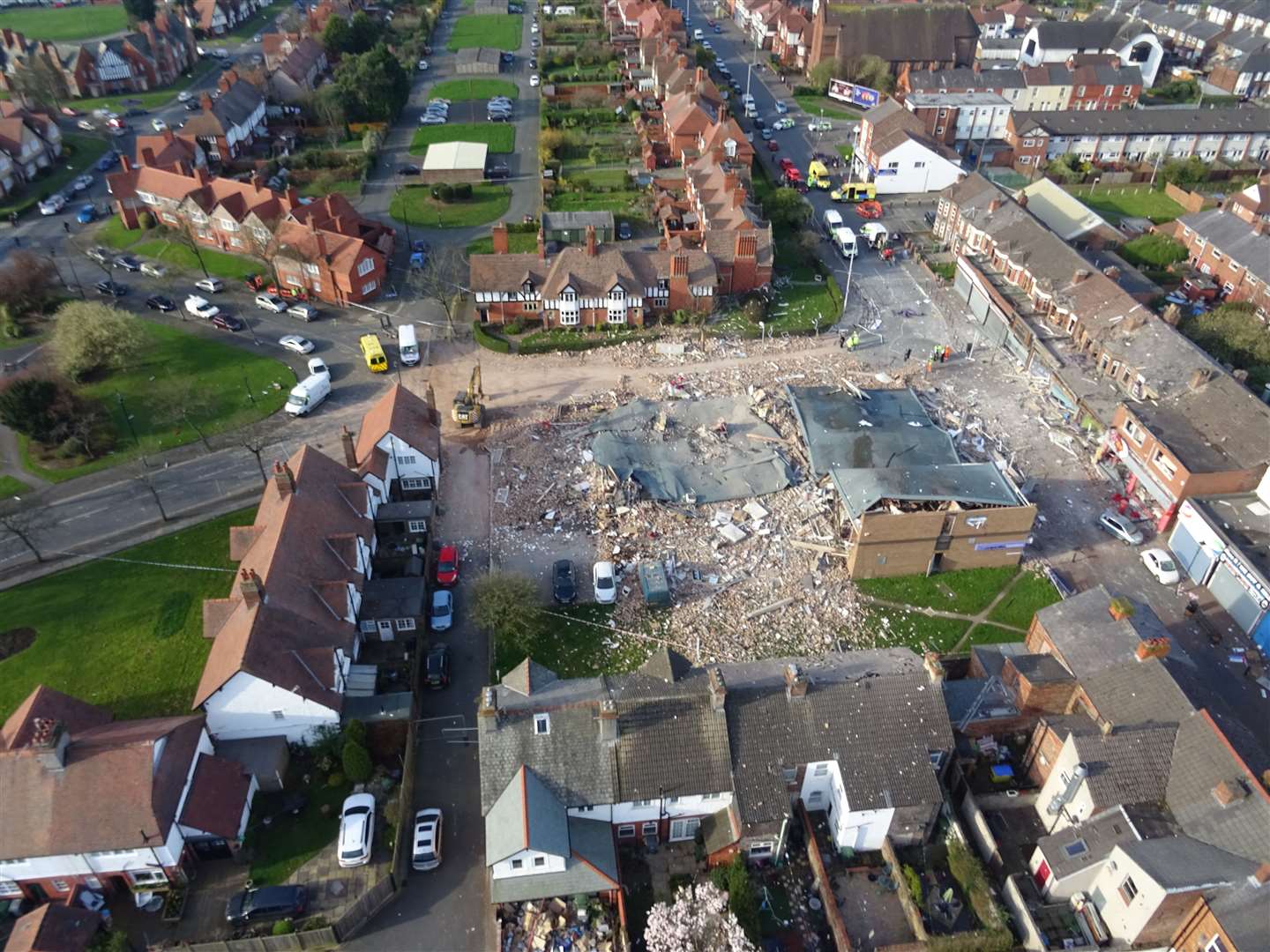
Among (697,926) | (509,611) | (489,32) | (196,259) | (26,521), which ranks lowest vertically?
(26,521)

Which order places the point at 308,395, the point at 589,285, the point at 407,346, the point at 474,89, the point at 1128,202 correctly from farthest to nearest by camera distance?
the point at 474,89 < the point at 1128,202 < the point at 589,285 < the point at 407,346 < the point at 308,395

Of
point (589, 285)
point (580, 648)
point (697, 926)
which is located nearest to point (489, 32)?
point (589, 285)

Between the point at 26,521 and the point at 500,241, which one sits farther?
the point at 500,241

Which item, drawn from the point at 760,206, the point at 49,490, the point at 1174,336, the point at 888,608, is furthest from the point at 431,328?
the point at 1174,336

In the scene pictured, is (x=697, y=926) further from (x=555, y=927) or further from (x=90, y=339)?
(x=90, y=339)

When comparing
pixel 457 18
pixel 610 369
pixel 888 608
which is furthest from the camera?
→ pixel 457 18

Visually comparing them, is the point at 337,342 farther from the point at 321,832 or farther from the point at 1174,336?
the point at 1174,336

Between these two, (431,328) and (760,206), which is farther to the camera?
(760,206)
